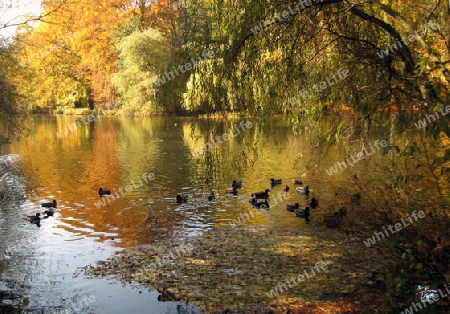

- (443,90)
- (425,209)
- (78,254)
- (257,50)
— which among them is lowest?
(78,254)

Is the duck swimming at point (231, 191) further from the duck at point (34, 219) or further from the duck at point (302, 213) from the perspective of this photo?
the duck at point (34, 219)

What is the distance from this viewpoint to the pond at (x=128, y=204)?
7270 millimetres

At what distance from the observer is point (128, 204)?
45.0ft

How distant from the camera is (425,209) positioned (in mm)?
5910

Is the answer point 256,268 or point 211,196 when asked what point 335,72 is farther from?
point 211,196

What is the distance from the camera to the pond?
7270 millimetres

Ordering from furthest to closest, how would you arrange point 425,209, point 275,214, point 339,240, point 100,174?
point 100,174 → point 275,214 → point 339,240 → point 425,209

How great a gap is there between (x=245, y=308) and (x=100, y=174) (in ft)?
47.4

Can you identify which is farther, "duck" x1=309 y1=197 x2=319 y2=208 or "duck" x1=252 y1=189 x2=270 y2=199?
"duck" x1=252 y1=189 x2=270 y2=199

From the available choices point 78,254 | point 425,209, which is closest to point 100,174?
point 78,254

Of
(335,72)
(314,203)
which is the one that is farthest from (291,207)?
(335,72)

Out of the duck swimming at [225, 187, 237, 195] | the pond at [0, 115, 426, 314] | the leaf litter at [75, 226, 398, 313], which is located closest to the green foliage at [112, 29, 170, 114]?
the pond at [0, 115, 426, 314]

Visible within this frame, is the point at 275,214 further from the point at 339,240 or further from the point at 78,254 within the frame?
the point at 78,254

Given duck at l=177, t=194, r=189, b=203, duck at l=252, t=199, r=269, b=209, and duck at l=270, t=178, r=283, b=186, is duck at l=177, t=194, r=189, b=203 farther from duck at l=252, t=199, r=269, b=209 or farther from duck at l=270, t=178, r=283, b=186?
duck at l=270, t=178, r=283, b=186
